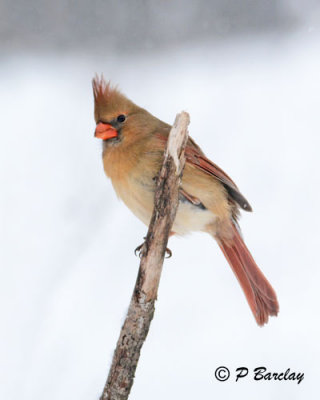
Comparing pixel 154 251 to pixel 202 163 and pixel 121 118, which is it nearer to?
pixel 202 163

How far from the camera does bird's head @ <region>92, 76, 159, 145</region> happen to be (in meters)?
2.27

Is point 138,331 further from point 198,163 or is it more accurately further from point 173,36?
point 173,36

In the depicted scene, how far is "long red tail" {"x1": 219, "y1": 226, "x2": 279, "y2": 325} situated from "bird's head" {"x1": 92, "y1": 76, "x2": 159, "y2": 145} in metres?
0.56

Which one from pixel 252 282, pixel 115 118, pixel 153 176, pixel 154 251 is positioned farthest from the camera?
pixel 252 282

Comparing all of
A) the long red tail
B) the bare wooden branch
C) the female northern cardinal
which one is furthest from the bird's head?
the long red tail

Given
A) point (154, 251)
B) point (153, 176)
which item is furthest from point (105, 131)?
point (154, 251)

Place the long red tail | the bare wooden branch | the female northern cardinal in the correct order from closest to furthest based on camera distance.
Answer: the bare wooden branch → the female northern cardinal → the long red tail

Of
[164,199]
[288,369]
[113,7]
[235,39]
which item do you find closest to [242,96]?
[235,39]

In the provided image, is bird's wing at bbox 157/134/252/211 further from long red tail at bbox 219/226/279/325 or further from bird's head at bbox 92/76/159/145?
long red tail at bbox 219/226/279/325

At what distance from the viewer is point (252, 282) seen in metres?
2.45

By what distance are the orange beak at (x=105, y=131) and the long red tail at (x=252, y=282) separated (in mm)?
627

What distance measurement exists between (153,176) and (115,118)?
0.98 feet

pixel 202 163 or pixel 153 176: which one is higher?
pixel 202 163

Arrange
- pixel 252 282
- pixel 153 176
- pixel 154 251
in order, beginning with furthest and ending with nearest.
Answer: pixel 252 282, pixel 153 176, pixel 154 251
